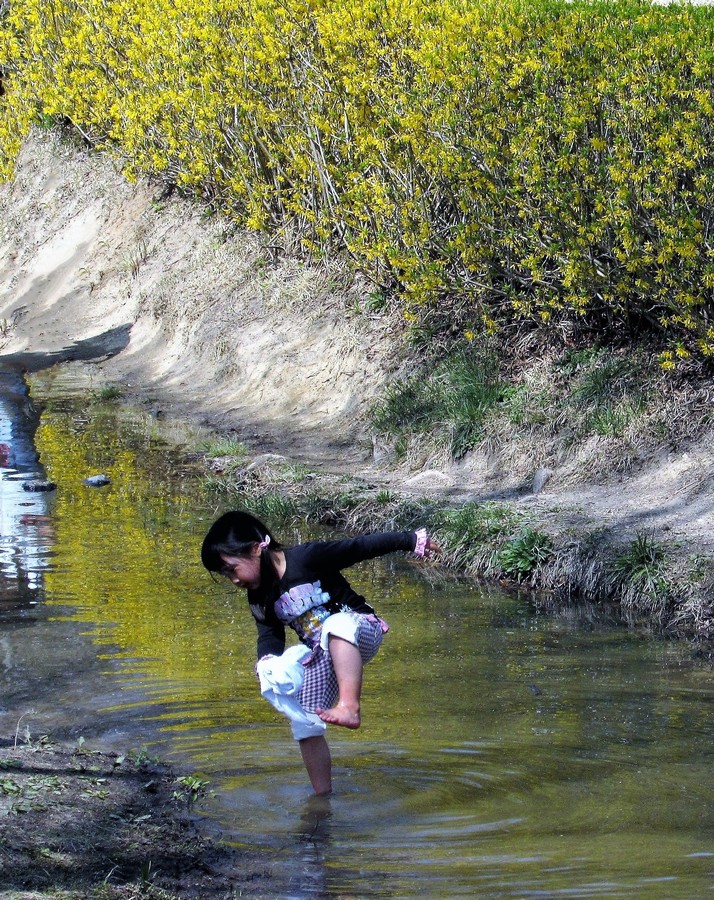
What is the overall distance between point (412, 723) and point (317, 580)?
1560 mm

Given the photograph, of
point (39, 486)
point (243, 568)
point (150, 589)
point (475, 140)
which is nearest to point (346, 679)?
point (243, 568)

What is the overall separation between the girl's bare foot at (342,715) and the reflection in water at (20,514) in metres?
4.47

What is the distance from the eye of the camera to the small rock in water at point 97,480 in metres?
12.7

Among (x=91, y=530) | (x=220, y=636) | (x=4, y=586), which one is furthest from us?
(x=91, y=530)

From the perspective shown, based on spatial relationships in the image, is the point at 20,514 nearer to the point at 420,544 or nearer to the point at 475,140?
the point at 475,140

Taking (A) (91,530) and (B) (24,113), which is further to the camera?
(B) (24,113)

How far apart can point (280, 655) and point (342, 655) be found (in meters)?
0.35

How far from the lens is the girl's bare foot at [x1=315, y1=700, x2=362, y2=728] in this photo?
4.85 meters

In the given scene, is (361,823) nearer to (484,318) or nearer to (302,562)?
(302,562)

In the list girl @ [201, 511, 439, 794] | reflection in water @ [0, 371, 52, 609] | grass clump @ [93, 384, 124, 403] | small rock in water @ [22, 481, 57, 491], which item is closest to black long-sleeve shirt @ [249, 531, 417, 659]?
girl @ [201, 511, 439, 794]

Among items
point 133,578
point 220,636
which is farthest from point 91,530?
point 220,636

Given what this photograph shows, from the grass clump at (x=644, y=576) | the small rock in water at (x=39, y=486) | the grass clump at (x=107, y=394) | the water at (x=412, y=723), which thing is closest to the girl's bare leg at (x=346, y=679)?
the water at (x=412, y=723)

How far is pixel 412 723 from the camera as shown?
6574mm

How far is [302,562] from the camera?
5.30 meters
